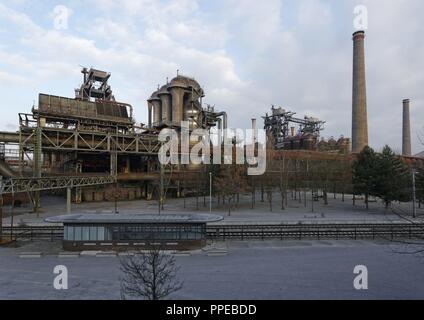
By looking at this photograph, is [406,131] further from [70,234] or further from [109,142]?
[70,234]

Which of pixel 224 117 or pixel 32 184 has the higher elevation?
pixel 224 117

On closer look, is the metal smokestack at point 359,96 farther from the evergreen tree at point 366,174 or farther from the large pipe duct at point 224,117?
the large pipe duct at point 224,117

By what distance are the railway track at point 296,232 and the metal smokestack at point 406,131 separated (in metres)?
75.9

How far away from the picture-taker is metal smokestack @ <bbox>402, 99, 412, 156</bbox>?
3435 inches

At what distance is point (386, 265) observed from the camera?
16.6 m

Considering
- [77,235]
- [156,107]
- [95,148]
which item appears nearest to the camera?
[77,235]

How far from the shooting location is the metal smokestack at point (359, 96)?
6550cm

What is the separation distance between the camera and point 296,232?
24.4 m

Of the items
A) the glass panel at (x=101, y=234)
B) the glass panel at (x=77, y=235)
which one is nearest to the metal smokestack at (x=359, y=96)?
the glass panel at (x=101, y=234)
